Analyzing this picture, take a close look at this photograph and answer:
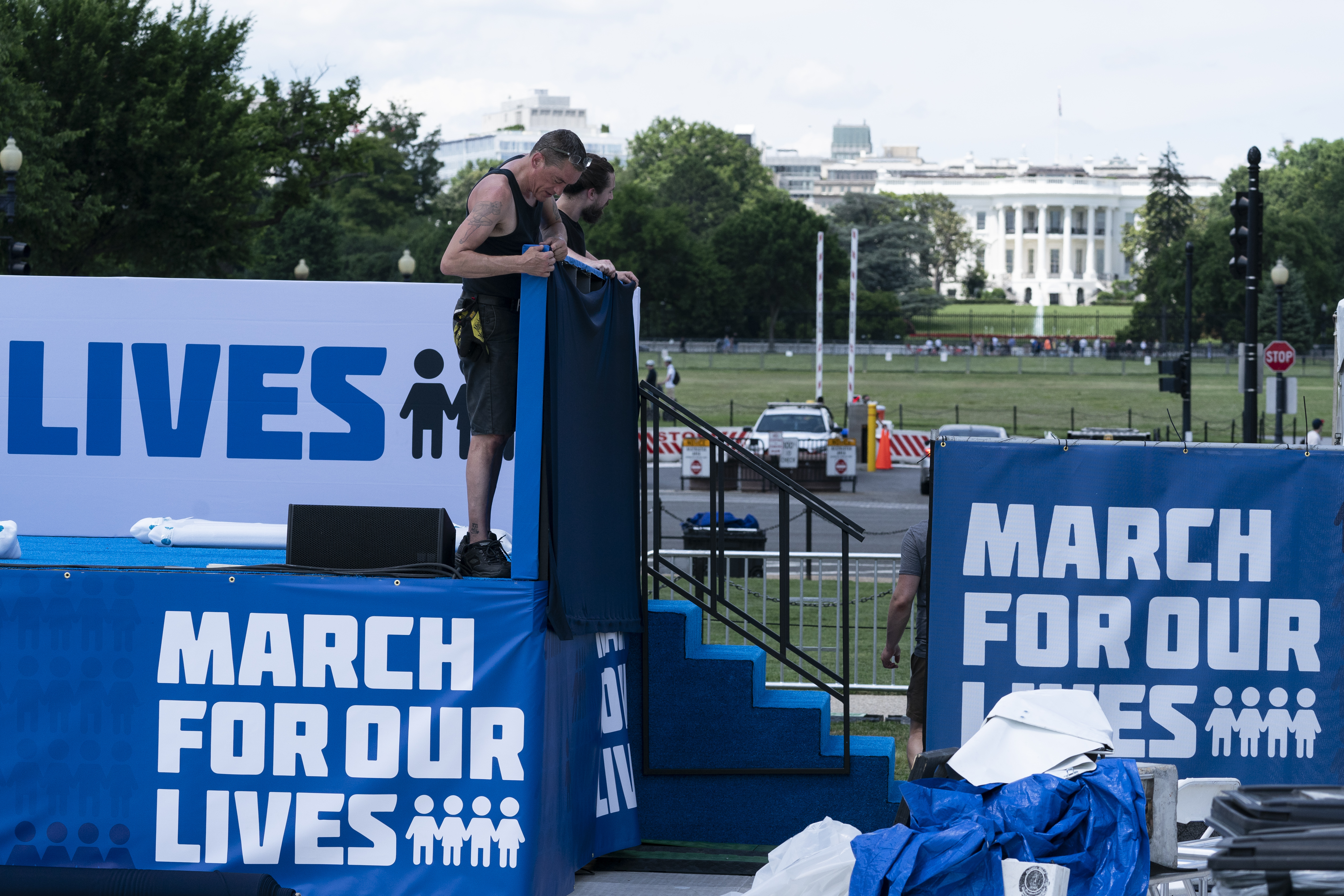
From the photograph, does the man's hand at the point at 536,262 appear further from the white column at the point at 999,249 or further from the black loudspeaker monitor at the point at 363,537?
the white column at the point at 999,249

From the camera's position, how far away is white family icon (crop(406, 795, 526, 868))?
19.2ft

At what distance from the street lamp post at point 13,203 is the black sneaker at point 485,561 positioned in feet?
52.2

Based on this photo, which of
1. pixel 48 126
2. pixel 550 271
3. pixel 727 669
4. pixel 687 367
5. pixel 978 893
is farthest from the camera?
pixel 687 367

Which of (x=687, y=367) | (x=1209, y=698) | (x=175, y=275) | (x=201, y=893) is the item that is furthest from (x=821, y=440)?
(x=687, y=367)

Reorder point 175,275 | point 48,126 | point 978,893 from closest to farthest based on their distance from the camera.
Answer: point 978,893 < point 48,126 < point 175,275

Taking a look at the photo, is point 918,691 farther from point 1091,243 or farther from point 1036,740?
point 1091,243

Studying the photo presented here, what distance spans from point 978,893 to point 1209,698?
235 centimetres

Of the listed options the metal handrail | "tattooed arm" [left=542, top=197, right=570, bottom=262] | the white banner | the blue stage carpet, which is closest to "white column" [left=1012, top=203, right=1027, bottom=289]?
the white banner

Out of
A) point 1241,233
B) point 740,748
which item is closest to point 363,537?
point 740,748

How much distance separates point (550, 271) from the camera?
5.85 meters

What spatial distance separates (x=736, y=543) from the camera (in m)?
15.7

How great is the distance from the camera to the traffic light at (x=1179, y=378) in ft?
95.8

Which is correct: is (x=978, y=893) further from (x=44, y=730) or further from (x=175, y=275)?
(x=175, y=275)

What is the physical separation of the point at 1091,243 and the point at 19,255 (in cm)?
16563
